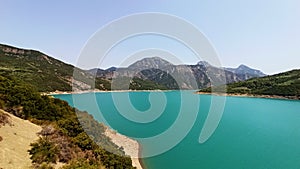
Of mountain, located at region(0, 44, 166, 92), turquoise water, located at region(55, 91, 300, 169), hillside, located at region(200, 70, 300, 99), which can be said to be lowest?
turquoise water, located at region(55, 91, 300, 169)

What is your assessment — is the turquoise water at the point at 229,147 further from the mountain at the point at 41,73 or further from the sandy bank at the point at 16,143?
the mountain at the point at 41,73

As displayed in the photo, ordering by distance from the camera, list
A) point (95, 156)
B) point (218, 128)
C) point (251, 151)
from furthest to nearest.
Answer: point (218, 128)
point (251, 151)
point (95, 156)

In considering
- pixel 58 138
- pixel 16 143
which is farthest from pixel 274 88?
pixel 16 143

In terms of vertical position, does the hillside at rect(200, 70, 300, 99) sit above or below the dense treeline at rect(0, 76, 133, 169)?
above

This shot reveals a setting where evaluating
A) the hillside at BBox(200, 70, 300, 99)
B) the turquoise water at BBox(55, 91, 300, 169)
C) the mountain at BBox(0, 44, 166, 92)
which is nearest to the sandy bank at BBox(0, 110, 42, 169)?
the turquoise water at BBox(55, 91, 300, 169)

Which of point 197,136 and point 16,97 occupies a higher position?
point 16,97

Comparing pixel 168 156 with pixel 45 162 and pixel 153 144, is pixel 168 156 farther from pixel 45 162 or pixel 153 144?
pixel 45 162

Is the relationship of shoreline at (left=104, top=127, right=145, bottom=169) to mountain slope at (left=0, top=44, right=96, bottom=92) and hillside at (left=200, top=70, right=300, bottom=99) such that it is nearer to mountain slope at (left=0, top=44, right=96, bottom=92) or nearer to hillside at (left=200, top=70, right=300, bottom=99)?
mountain slope at (left=0, top=44, right=96, bottom=92)

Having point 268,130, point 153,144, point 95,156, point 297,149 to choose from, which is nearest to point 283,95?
point 268,130
